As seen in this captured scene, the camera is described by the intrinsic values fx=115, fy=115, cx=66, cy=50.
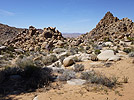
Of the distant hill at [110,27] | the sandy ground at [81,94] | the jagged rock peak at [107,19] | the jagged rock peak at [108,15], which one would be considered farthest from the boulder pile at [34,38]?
the jagged rock peak at [108,15]

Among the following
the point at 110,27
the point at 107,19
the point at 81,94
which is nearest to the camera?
the point at 81,94

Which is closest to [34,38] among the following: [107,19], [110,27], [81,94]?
[81,94]

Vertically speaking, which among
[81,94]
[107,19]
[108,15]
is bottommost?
[81,94]

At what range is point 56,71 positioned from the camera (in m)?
6.31

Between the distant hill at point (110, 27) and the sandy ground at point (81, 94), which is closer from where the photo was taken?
the sandy ground at point (81, 94)

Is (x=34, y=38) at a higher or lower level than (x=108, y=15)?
lower

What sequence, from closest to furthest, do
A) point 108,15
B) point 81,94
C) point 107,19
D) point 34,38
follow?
point 81,94, point 34,38, point 107,19, point 108,15

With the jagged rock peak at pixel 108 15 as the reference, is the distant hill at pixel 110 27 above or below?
below

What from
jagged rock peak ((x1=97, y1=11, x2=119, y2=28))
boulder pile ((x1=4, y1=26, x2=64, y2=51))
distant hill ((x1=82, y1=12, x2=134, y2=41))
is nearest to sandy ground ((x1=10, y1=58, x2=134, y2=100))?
boulder pile ((x1=4, y1=26, x2=64, y2=51))

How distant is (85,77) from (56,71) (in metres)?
1.86

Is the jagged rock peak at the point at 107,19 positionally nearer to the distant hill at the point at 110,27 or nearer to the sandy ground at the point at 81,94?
the distant hill at the point at 110,27

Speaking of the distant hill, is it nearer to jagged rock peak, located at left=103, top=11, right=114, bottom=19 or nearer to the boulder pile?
jagged rock peak, located at left=103, top=11, right=114, bottom=19

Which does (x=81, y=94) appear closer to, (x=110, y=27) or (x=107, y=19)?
(x=110, y=27)

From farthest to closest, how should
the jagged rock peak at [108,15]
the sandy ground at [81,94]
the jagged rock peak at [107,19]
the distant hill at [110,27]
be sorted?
the jagged rock peak at [108,15]
the jagged rock peak at [107,19]
the distant hill at [110,27]
the sandy ground at [81,94]
